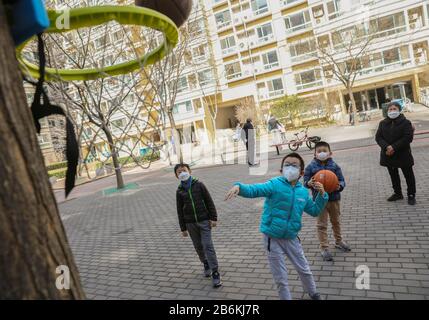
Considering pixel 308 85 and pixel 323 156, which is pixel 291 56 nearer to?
pixel 308 85

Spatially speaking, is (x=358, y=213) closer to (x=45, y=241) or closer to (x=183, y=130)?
(x=45, y=241)

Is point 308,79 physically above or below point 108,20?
above

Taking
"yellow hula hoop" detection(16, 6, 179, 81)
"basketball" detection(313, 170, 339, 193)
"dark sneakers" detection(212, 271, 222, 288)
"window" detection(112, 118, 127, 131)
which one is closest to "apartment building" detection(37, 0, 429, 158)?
"window" detection(112, 118, 127, 131)

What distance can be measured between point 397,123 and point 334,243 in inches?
103

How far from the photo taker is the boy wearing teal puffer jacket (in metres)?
3.30

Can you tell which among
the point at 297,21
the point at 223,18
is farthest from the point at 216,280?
the point at 223,18

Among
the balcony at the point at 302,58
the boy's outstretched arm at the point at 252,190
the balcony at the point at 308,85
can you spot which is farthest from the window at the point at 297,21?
the boy's outstretched arm at the point at 252,190

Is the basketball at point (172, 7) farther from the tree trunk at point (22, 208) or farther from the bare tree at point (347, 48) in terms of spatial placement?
the bare tree at point (347, 48)

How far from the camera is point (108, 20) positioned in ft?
6.54

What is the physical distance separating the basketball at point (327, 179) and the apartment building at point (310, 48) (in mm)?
26048

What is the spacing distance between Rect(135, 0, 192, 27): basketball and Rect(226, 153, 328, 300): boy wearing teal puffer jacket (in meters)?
1.61

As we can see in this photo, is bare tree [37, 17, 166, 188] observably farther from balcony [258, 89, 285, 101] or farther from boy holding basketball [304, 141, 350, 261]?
balcony [258, 89, 285, 101]

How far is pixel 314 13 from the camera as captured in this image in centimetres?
3388

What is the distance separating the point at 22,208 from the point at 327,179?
12.4 ft
